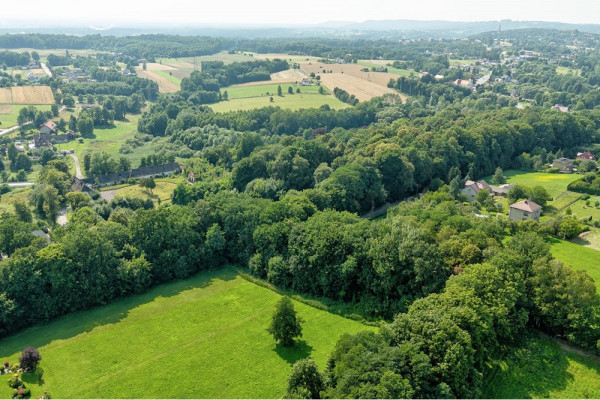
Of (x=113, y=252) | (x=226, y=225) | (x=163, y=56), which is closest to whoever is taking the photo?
(x=113, y=252)

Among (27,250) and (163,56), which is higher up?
(163,56)

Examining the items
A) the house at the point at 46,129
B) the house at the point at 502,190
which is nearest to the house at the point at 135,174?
the house at the point at 46,129

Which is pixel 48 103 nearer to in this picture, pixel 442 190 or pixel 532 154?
pixel 442 190

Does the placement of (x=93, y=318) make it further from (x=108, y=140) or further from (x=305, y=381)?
(x=108, y=140)

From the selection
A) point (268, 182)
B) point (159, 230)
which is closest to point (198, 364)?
point (159, 230)

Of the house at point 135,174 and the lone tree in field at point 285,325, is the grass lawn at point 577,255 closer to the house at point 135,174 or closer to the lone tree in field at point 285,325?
the lone tree in field at point 285,325

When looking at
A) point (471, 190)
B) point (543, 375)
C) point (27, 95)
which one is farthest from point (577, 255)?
point (27, 95)

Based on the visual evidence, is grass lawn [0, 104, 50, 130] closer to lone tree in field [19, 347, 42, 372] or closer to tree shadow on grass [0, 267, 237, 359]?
tree shadow on grass [0, 267, 237, 359]
